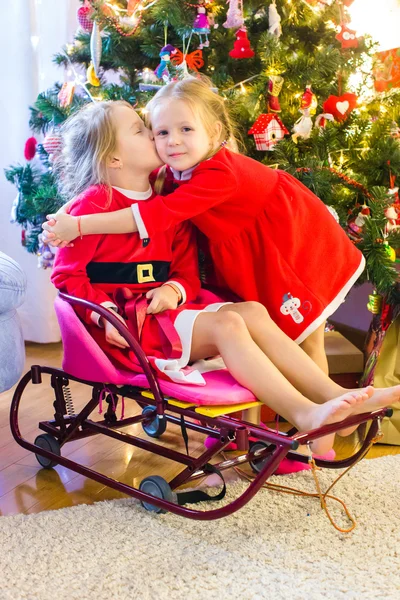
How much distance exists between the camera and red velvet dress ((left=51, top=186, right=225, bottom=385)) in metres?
1.55

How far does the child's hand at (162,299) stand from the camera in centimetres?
158

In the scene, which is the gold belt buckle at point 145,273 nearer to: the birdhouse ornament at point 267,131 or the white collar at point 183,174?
the white collar at point 183,174

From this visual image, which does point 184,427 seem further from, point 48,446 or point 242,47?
point 242,47

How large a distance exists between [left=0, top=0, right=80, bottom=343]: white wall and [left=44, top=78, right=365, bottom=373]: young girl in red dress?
136 cm

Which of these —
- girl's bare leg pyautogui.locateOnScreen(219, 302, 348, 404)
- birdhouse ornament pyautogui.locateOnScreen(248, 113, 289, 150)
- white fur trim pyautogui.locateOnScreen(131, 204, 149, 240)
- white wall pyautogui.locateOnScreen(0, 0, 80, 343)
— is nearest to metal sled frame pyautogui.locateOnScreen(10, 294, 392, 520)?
girl's bare leg pyautogui.locateOnScreen(219, 302, 348, 404)

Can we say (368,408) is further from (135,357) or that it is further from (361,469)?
(135,357)

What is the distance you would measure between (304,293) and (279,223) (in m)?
0.18

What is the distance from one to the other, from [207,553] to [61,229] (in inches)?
30.2

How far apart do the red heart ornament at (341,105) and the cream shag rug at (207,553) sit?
3.55 ft

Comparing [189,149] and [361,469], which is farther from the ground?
→ [189,149]

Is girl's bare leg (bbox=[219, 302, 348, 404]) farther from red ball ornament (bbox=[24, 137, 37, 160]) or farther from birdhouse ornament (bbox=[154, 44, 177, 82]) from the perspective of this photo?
red ball ornament (bbox=[24, 137, 37, 160])

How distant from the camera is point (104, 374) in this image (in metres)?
1.49

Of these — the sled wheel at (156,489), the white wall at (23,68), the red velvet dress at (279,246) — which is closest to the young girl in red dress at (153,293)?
the red velvet dress at (279,246)

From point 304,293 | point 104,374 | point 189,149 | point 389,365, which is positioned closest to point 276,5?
point 189,149
